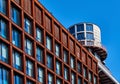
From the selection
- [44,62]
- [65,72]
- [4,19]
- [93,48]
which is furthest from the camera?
[93,48]

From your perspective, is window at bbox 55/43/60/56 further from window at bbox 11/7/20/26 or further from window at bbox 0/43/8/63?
window at bbox 0/43/8/63

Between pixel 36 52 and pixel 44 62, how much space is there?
10.3 ft

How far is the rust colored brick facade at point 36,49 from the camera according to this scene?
7706cm

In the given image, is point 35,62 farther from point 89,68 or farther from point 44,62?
point 89,68

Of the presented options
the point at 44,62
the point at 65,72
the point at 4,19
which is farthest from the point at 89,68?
the point at 4,19

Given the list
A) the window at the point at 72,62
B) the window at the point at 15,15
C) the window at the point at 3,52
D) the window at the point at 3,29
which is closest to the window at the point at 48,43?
the window at the point at 72,62

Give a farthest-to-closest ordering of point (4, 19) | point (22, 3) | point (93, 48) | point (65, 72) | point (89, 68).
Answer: point (93, 48) < point (89, 68) < point (65, 72) < point (22, 3) < point (4, 19)

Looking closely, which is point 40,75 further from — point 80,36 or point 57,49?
point 80,36

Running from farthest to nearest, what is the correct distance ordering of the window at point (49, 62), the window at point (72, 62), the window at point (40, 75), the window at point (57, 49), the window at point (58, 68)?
the window at point (72, 62) < the window at point (57, 49) < the window at point (58, 68) < the window at point (49, 62) < the window at point (40, 75)

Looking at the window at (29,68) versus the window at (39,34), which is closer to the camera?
the window at (29,68)

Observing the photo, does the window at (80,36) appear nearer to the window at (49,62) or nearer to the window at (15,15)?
the window at (49,62)

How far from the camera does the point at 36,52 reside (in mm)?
86500

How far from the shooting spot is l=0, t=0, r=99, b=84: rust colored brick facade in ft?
253

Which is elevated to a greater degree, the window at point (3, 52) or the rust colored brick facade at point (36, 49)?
the rust colored brick facade at point (36, 49)
